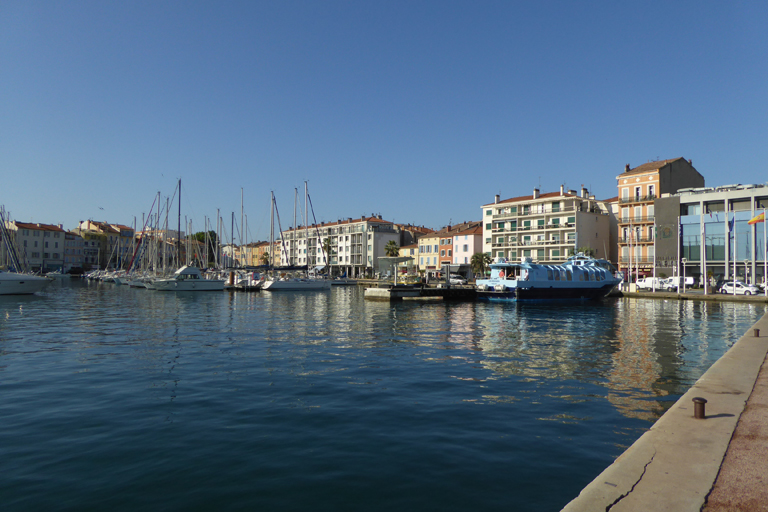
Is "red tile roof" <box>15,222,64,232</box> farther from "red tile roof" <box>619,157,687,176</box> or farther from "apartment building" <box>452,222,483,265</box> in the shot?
"red tile roof" <box>619,157,687,176</box>

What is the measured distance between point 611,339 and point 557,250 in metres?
66.0

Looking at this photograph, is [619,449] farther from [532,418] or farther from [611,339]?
[611,339]

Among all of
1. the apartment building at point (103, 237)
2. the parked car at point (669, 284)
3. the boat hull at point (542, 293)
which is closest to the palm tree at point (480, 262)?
the parked car at point (669, 284)

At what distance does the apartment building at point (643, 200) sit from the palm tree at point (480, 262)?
77.3 ft

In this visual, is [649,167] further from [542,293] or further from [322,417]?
[322,417]

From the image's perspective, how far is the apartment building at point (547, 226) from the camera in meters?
84.8

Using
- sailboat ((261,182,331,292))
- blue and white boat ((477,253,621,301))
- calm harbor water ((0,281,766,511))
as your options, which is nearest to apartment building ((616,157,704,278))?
blue and white boat ((477,253,621,301))

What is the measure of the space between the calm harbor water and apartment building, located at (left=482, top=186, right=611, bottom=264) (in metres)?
64.3

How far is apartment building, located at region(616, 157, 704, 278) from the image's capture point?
7481cm

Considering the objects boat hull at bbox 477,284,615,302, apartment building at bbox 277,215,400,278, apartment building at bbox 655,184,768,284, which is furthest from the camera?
apartment building at bbox 277,215,400,278

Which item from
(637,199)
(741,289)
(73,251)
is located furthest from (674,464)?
(73,251)

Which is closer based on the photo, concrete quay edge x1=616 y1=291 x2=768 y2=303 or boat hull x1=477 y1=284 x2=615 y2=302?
concrete quay edge x1=616 y1=291 x2=768 y2=303

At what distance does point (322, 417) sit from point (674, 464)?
675cm

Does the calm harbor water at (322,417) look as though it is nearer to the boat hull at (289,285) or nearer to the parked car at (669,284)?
the parked car at (669,284)
